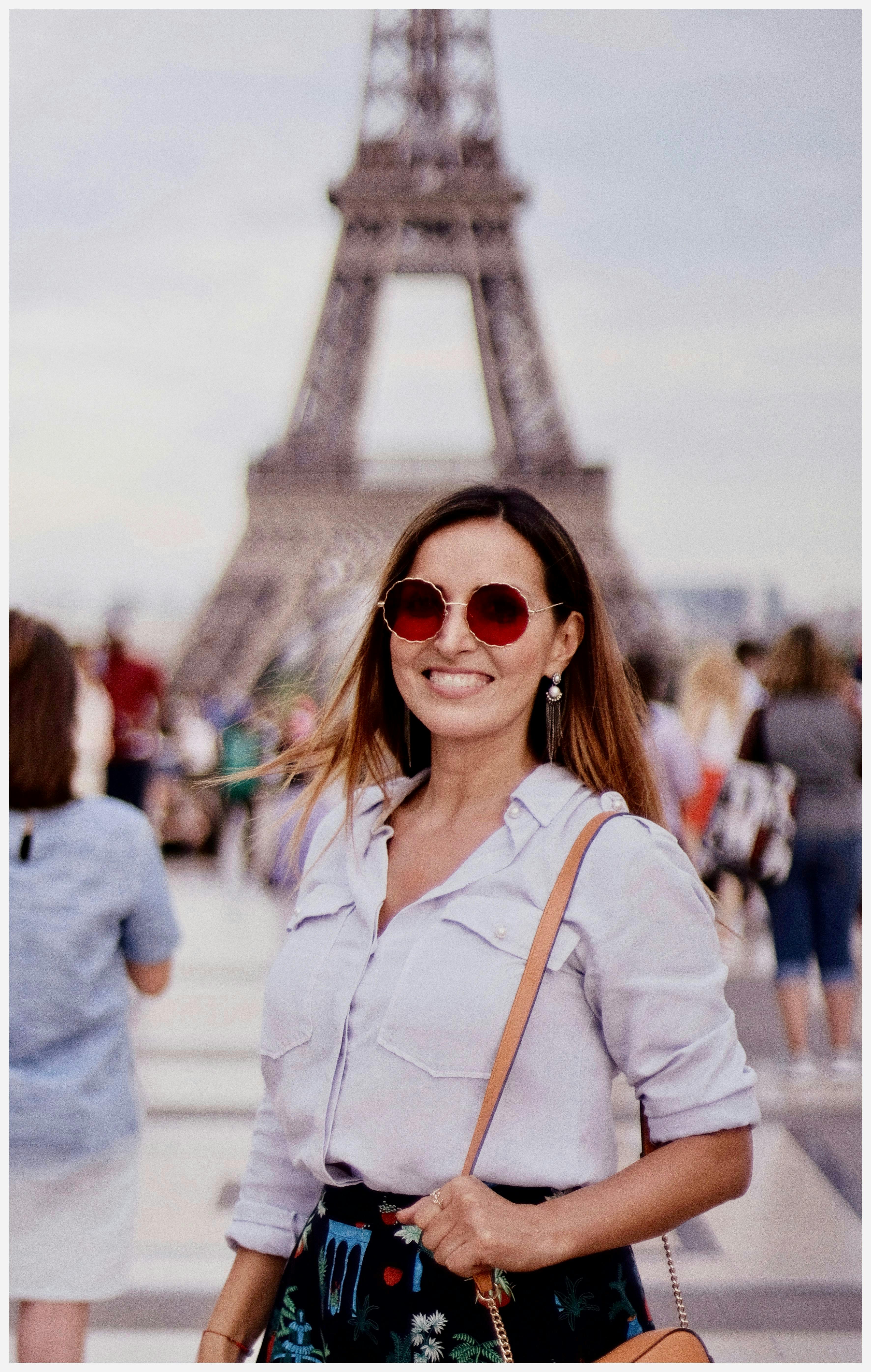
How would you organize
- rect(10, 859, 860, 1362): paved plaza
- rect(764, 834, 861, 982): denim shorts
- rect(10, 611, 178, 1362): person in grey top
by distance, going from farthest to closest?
1. rect(764, 834, 861, 982): denim shorts
2. rect(10, 859, 860, 1362): paved plaza
3. rect(10, 611, 178, 1362): person in grey top

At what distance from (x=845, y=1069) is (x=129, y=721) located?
4879 mm

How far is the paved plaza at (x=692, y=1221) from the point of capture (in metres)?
2.84

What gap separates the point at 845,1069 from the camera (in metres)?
4.68

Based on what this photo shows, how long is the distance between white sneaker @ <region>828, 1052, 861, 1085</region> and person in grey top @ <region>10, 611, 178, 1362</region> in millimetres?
3182

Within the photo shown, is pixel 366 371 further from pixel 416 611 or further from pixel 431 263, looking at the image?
pixel 416 611

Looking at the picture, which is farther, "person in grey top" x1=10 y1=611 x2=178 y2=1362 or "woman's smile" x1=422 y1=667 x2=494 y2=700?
"person in grey top" x1=10 y1=611 x2=178 y2=1362

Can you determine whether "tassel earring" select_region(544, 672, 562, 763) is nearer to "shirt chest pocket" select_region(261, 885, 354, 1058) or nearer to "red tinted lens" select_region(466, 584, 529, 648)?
"red tinted lens" select_region(466, 584, 529, 648)

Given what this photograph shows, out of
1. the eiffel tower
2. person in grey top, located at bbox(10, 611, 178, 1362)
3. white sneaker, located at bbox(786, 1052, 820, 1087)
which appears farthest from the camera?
the eiffel tower

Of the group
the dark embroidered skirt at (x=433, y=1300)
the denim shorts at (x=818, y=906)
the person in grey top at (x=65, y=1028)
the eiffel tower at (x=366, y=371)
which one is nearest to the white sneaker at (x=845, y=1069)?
the denim shorts at (x=818, y=906)

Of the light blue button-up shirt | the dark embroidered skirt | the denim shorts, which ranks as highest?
the light blue button-up shirt

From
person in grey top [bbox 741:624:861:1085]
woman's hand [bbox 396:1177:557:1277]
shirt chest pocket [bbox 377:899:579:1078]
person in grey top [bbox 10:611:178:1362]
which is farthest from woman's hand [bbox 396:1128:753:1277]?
person in grey top [bbox 741:624:861:1085]

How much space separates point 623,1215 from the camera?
120 cm

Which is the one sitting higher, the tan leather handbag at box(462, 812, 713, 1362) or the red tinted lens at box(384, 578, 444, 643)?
the red tinted lens at box(384, 578, 444, 643)

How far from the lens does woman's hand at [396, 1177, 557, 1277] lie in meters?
1.17
